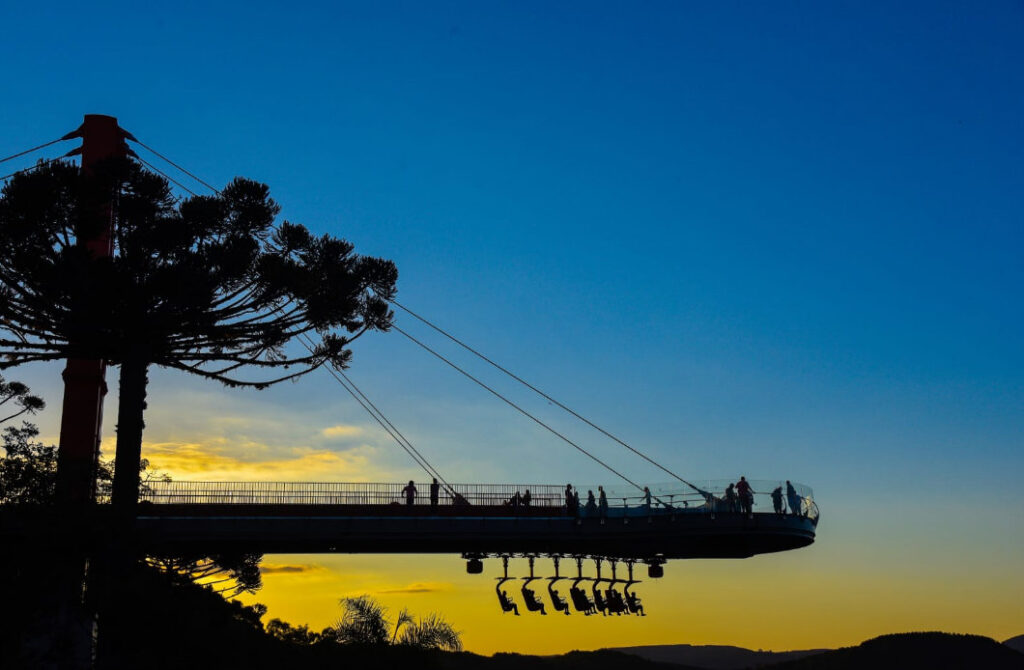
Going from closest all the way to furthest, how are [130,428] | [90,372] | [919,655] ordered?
[130,428] < [90,372] < [919,655]

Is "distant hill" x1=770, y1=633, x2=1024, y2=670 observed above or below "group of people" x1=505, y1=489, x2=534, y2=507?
below

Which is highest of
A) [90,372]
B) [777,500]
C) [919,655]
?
[90,372]

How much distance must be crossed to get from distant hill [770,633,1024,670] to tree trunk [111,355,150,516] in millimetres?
81054

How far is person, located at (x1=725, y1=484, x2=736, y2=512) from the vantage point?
4238 centimetres

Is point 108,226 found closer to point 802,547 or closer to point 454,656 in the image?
point 802,547

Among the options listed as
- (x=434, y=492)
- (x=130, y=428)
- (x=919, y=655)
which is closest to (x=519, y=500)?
(x=434, y=492)

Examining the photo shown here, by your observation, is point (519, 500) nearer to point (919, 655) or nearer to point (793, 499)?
point (793, 499)

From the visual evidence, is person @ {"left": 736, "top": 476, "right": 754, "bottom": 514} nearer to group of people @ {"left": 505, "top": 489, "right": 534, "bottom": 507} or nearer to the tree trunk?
group of people @ {"left": 505, "top": 489, "right": 534, "bottom": 507}

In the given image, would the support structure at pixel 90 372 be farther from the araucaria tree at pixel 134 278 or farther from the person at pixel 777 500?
the person at pixel 777 500

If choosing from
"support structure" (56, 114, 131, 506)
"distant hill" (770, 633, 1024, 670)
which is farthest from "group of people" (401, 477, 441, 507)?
"distant hill" (770, 633, 1024, 670)

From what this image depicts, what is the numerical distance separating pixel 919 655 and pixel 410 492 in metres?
84.4

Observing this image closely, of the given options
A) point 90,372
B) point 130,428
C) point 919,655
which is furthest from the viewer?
point 919,655

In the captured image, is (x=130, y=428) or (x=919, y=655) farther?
(x=919, y=655)

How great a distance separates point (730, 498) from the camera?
42531 millimetres
